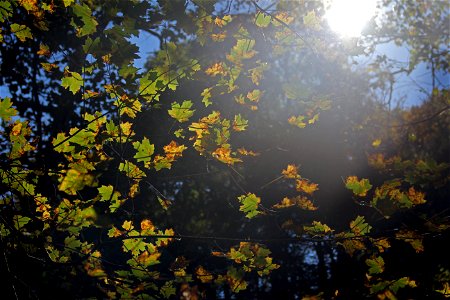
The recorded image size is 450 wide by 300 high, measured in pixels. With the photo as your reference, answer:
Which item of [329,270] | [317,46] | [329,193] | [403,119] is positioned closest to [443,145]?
[403,119]

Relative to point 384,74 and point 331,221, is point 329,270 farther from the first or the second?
point 384,74

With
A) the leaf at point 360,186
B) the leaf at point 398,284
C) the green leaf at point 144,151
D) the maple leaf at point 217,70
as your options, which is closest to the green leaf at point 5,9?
the green leaf at point 144,151

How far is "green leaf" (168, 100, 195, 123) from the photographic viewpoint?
2.88 metres

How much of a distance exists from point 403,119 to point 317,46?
62.0ft

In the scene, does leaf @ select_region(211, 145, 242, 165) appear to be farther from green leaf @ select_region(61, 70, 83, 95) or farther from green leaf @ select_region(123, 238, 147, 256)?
green leaf @ select_region(61, 70, 83, 95)

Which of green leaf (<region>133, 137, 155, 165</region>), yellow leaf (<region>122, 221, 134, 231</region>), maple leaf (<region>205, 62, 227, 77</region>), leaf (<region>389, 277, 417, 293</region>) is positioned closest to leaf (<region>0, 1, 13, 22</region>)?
green leaf (<region>133, 137, 155, 165</region>)

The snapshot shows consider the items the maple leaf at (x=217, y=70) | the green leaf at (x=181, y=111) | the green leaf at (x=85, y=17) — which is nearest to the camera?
the green leaf at (x=85, y=17)

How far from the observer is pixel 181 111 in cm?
294

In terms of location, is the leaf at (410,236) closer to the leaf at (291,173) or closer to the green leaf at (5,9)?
the leaf at (291,173)

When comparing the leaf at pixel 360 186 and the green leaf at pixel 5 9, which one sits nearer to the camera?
the green leaf at pixel 5 9

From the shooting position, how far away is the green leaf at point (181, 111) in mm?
2875

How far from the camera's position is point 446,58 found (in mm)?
12305

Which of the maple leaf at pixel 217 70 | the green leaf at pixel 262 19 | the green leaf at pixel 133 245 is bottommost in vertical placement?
the green leaf at pixel 133 245

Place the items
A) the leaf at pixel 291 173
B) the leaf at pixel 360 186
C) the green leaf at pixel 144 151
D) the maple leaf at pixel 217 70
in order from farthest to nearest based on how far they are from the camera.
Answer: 1. the leaf at pixel 291 173
2. the maple leaf at pixel 217 70
3. the leaf at pixel 360 186
4. the green leaf at pixel 144 151
